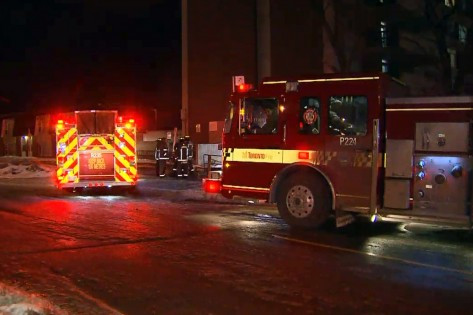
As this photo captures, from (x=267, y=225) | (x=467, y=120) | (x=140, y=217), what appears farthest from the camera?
(x=140, y=217)

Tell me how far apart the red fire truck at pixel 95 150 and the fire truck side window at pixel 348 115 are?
7.57m

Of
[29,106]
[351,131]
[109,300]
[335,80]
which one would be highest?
[29,106]

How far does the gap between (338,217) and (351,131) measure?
1494 mm

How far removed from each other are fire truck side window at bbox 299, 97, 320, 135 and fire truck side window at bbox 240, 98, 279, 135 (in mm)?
513

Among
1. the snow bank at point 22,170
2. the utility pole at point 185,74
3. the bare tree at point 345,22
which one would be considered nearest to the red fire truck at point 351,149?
the bare tree at point 345,22

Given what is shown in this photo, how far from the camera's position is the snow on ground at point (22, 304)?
16.3 feet

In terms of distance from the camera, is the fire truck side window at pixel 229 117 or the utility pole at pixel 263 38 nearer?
the fire truck side window at pixel 229 117

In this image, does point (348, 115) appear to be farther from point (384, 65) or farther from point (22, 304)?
point (384, 65)

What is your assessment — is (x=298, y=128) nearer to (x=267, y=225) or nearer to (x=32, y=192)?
(x=267, y=225)

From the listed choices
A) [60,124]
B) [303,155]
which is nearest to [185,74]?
[60,124]

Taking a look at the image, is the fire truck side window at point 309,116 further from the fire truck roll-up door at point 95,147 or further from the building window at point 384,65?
the building window at point 384,65

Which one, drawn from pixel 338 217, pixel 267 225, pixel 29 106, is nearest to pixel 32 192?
pixel 267 225

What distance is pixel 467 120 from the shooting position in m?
8.56

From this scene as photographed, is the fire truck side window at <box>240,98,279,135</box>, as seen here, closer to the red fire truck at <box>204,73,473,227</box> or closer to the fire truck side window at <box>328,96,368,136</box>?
the red fire truck at <box>204,73,473,227</box>
